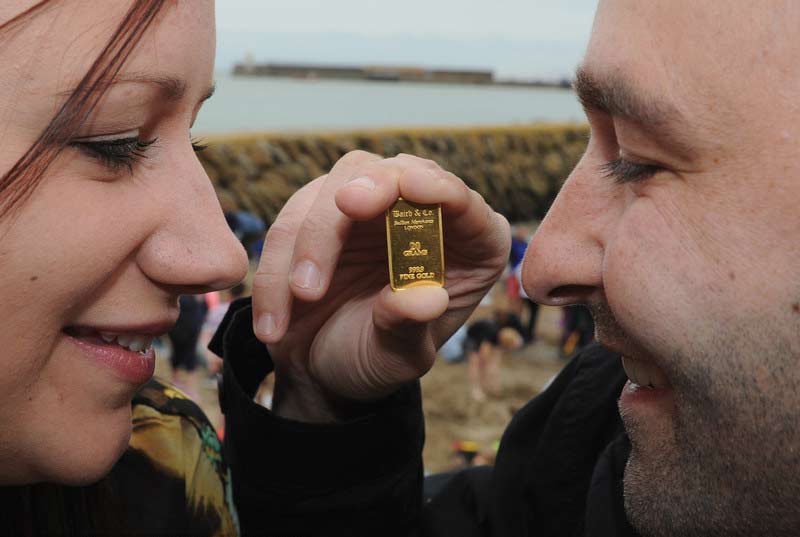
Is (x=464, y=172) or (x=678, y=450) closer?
(x=678, y=450)

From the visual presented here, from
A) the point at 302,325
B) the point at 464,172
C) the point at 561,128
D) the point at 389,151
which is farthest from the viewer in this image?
the point at 561,128

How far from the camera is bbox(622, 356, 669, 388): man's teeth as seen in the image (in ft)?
5.76

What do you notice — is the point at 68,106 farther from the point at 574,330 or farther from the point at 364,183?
the point at 574,330

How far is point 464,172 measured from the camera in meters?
21.7

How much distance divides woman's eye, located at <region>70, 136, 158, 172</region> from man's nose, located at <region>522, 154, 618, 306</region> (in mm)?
929

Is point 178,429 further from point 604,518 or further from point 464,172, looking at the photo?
point 464,172

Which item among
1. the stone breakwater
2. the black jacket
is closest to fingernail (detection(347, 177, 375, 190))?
the black jacket

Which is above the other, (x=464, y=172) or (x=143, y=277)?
(x=143, y=277)

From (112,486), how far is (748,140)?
1.67m

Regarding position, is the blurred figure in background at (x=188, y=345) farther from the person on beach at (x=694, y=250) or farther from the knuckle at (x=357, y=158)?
the person on beach at (x=694, y=250)

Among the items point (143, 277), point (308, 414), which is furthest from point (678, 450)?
point (143, 277)

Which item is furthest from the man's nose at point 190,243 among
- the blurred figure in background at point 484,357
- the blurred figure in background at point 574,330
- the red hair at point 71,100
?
the blurred figure in background at point 574,330

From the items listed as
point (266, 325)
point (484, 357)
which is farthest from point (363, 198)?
point (484, 357)

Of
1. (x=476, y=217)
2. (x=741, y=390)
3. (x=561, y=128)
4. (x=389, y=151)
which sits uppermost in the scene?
(x=476, y=217)
